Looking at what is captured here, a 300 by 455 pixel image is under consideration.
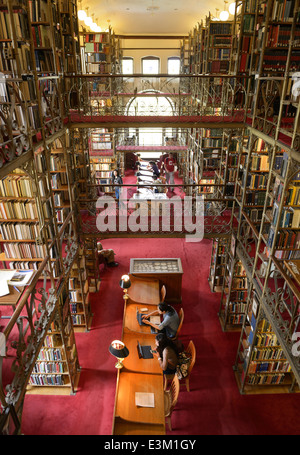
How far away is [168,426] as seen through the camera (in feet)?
16.0

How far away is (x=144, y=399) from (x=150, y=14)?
1256cm

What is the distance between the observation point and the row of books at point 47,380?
5.45 m

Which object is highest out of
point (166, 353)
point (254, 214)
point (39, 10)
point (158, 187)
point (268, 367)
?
point (39, 10)

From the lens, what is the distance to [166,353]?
4930 millimetres

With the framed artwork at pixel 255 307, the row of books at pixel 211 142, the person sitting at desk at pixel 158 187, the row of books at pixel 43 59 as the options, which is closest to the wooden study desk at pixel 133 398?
the framed artwork at pixel 255 307

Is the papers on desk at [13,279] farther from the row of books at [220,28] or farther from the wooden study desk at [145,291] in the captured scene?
the row of books at [220,28]

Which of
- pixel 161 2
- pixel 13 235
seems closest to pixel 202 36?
pixel 161 2

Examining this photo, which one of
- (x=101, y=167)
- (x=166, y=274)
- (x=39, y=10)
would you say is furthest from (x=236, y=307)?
(x=101, y=167)

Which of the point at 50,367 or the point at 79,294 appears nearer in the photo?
the point at 50,367

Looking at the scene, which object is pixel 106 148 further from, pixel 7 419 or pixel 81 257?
pixel 7 419

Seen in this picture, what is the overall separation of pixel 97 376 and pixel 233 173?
501 cm

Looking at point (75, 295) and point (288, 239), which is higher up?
point (288, 239)

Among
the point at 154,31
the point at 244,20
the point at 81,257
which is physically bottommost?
the point at 81,257

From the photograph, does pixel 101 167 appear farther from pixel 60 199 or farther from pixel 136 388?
pixel 136 388
